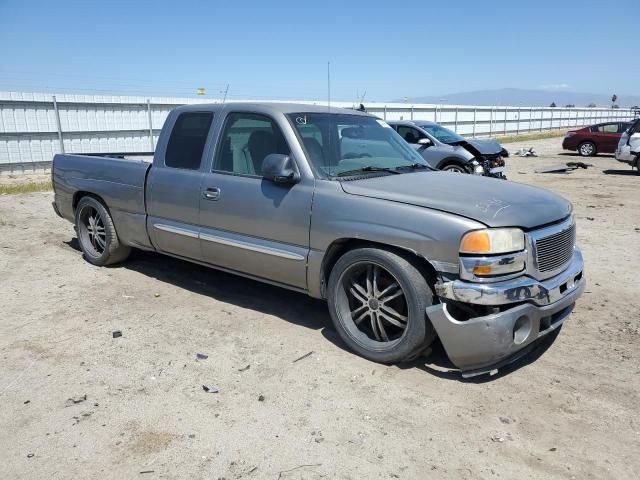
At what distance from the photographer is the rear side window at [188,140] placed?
4.98 m

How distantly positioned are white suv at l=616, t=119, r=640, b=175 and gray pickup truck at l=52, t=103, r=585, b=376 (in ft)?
45.1

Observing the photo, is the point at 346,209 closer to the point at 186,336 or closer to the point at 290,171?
the point at 290,171

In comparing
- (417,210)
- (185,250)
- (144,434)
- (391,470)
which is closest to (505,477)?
(391,470)

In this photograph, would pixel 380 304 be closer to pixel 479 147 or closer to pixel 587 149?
pixel 479 147

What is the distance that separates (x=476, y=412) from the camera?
3268 millimetres

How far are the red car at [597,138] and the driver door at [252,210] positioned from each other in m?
22.1

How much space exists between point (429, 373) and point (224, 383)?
4.78 ft

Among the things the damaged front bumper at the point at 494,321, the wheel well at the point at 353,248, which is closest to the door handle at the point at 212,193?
the wheel well at the point at 353,248

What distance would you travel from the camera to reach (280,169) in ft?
13.4

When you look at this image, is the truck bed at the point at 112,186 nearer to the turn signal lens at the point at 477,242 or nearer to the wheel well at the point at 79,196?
the wheel well at the point at 79,196

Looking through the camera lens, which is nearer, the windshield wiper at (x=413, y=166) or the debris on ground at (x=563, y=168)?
the windshield wiper at (x=413, y=166)

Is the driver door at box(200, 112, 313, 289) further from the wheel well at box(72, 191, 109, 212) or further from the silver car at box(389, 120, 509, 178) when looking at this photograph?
the silver car at box(389, 120, 509, 178)

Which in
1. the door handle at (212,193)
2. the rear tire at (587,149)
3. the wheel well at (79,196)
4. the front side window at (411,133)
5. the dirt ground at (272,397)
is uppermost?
the front side window at (411,133)

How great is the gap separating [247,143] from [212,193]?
550mm
